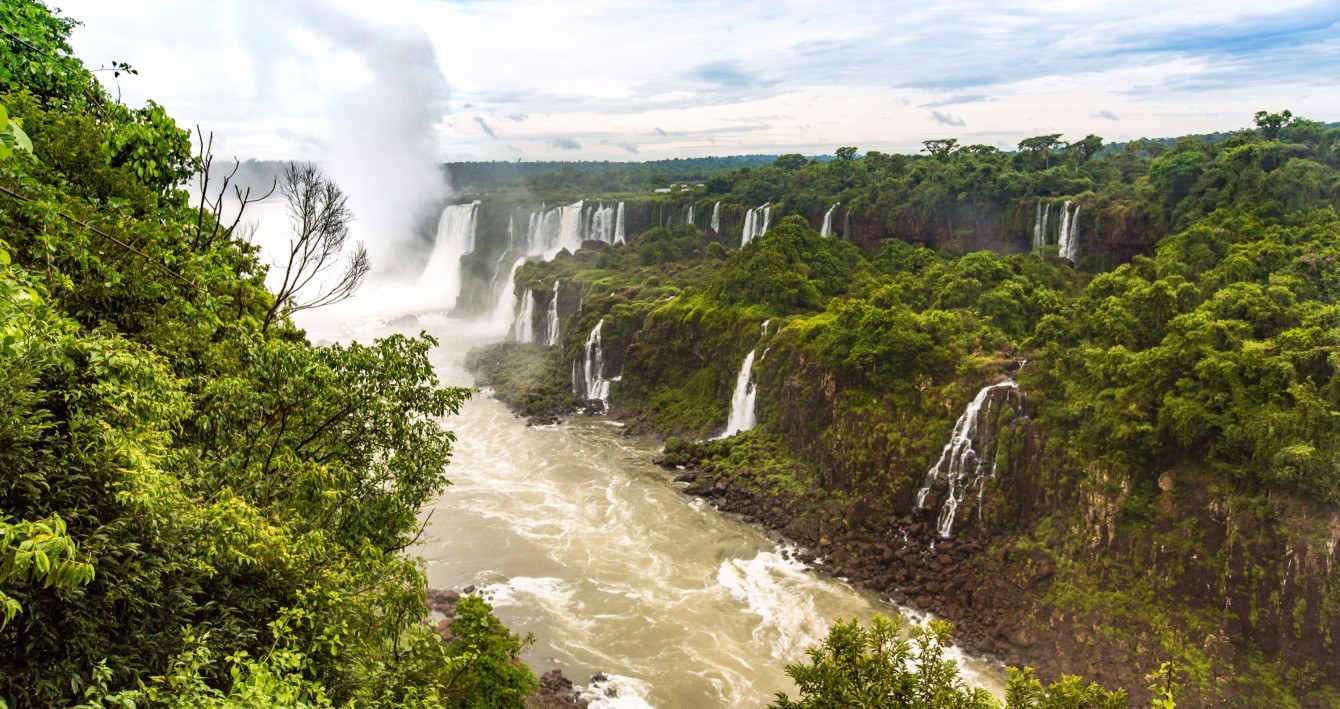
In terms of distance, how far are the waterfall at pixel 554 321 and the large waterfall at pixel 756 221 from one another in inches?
552

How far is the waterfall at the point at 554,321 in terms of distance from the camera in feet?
167

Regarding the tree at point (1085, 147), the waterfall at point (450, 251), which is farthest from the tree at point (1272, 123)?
the waterfall at point (450, 251)

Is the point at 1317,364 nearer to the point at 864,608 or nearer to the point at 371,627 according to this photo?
the point at 864,608

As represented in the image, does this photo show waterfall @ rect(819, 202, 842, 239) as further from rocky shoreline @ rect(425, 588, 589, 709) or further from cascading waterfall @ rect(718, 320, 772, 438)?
rocky shoreline @ rect(425, 588, 589, 709)

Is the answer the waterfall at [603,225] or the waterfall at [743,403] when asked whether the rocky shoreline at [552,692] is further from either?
the waterfall at [603,225]

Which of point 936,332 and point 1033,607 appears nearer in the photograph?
point 1033,607

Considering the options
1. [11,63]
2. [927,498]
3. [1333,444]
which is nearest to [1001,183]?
[927,498]

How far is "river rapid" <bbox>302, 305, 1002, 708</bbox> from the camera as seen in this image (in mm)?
18875

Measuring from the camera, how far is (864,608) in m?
21.5

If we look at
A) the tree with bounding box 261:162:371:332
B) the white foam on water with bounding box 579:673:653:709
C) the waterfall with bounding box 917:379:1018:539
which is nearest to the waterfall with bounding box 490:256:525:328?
the waterfall with bounding box 917:379:1018:539

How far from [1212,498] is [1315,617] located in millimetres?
3208

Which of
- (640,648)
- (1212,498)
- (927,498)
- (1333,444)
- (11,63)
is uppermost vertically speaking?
(11,63)

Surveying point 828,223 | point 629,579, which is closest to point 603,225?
point 828,223

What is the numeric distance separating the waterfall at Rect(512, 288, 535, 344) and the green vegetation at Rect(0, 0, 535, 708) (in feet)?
138
